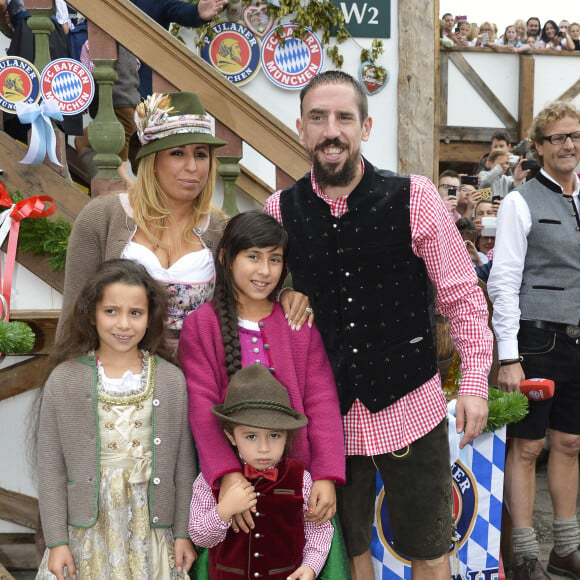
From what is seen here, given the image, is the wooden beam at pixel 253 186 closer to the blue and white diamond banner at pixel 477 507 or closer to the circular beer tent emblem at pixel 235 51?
the circular beer tent emblem at pixel 235 51

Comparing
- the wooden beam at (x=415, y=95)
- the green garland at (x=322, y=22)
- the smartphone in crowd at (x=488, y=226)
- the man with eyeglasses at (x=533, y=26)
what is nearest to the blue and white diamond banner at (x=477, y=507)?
the smartphone in crowd at (x=488, y=226)

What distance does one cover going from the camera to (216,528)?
233cm

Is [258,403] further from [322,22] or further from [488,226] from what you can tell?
[322,22]

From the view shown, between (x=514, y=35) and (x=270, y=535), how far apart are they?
10231mm

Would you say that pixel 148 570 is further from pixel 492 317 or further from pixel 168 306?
pixel 492 317

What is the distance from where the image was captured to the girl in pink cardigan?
7.93ft

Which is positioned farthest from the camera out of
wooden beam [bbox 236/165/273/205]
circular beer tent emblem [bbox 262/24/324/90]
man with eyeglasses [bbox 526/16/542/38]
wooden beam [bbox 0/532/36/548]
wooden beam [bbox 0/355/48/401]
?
man with eyeglasses [bbox 526/16/542/38]

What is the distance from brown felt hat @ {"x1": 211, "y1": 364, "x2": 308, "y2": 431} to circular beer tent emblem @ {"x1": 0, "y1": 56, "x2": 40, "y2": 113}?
1796mm

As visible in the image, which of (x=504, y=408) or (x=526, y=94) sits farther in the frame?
(x=526, y=94)

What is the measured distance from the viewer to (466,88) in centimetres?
1075

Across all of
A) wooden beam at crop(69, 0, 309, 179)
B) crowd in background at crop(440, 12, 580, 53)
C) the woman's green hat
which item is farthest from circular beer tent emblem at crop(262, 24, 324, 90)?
crowd in background at crop(440, 12, 580, 53)

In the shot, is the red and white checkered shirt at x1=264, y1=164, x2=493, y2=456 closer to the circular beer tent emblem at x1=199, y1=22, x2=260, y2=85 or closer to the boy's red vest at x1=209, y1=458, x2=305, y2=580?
the boy's red vest at x1=209, y1=458, x2=305, y2=580

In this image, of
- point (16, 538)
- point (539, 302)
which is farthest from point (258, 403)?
point (16, 538)

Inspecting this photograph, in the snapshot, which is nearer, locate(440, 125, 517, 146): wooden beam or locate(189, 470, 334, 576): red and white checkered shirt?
locate(189, 470, 334, 576): red and white checkered shirt
